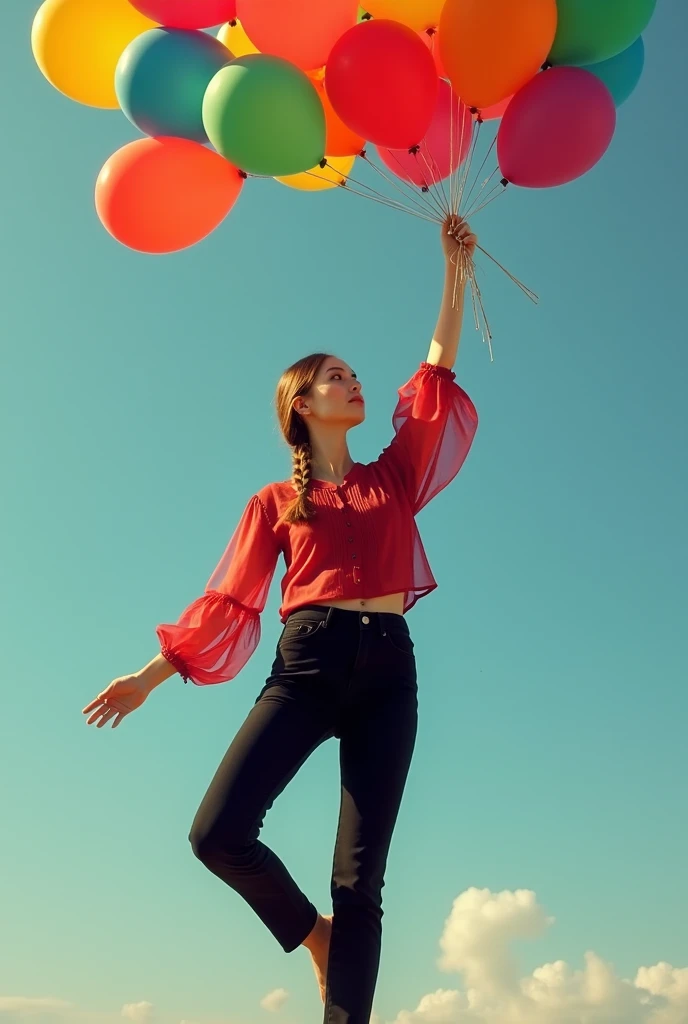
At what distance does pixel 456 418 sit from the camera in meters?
3.88

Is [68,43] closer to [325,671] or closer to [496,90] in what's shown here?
[496,90]

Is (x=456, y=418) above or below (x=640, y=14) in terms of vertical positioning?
below

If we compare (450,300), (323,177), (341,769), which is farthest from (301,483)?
(323,177)

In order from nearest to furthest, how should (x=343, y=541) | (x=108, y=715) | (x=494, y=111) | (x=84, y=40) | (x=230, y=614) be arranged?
(x=108, y=715) → (x=343, y=541) → (x=230, y=614) → (x=84, y=40) → (x=494, y=111)

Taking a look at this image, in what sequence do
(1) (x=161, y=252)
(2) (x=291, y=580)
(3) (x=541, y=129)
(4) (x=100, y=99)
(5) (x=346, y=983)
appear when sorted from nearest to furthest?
(5) (x=346, y=983) → (2) (x=291, y=580) → (3) (x=541, y=129) → (1) (x=161, y=252) → (4) (x=100, y=99)

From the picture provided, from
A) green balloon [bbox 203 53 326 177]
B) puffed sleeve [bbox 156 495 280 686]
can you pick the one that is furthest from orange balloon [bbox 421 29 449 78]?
puffed sleeve [bbox 156 495 280 686]

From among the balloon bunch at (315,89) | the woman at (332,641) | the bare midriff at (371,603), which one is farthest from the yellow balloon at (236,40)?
the bare midriff at (371,603)

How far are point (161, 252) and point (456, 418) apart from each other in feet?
4.59

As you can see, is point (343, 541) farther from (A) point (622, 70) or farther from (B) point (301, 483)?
(A) point (622, 70)

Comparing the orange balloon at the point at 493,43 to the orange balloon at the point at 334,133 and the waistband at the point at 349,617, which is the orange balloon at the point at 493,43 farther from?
the waistband at the point at 349,617

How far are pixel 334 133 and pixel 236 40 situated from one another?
2.08 ft

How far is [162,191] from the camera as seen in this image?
389 centimetres

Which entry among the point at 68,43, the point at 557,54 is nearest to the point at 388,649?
the point at 557,54

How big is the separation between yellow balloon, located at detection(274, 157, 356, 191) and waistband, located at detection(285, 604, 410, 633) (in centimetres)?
193
